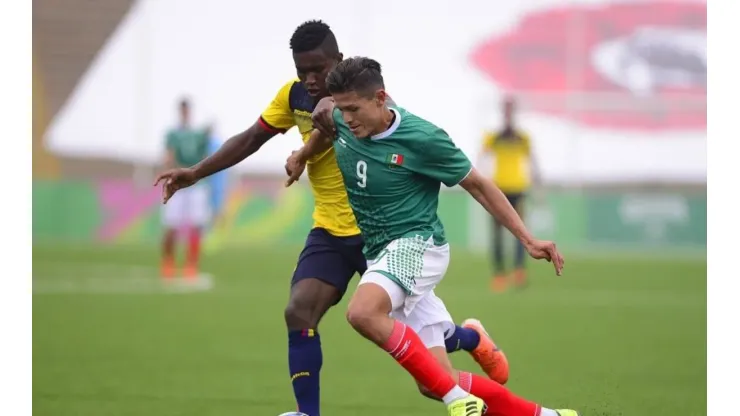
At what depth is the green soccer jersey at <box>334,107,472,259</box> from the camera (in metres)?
5.71

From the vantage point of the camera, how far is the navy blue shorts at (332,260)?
6.41m

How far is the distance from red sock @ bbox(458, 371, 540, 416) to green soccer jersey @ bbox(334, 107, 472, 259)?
0.70m

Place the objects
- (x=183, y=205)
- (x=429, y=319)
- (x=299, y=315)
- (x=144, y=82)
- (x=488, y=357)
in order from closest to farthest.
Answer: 1. (x=429, y=319)
2. (x=299, y=315)
3. (x=488, y=357)
4. (x=183, y=205)
5. (x=144, y=82)

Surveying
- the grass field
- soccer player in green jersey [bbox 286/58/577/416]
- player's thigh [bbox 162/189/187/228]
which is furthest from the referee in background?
soccer player in green jersey [bbox 286/58/577/416]

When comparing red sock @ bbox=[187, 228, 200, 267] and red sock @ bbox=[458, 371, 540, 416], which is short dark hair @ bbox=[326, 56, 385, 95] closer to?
red sock @ bbox=[458, 371, 540, 416]

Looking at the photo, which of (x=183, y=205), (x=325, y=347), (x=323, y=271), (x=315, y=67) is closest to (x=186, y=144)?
(x=183, y=205)

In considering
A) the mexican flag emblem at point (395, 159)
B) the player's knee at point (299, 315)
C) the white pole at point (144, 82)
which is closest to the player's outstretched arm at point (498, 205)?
the mexican flag emblem at point (395, 159)

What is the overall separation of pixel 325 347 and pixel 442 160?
15.4 feet

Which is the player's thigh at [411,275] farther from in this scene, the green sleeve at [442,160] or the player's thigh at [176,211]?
the player's thigh at [176,211]

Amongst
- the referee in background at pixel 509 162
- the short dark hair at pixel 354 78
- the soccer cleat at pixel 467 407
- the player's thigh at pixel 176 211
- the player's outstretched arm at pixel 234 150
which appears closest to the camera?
the soccer cleat at pixel 467 407

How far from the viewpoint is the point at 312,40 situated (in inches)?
238

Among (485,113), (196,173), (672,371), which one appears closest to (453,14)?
(485,113)

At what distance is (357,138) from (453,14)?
24.5 metres

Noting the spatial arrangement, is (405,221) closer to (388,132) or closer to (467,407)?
(388,132)
